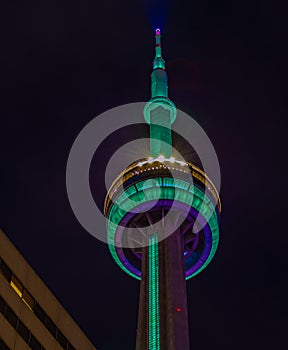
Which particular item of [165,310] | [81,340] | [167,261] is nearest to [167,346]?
[165,310]

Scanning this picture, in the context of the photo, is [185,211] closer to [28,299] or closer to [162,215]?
[162,215]

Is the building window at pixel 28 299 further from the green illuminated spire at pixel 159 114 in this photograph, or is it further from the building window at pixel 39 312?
the green illuminated spire at pixel 159 114

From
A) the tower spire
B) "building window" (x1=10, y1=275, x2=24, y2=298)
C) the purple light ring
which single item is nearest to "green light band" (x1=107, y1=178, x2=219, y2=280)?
the purple light ring

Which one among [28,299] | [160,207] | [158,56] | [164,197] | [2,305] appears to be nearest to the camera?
[2,305]

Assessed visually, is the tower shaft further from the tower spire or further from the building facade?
the building facade

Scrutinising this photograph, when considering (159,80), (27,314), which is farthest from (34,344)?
(159,80)

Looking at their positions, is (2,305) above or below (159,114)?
below

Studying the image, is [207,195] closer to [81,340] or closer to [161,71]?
[161,71]
